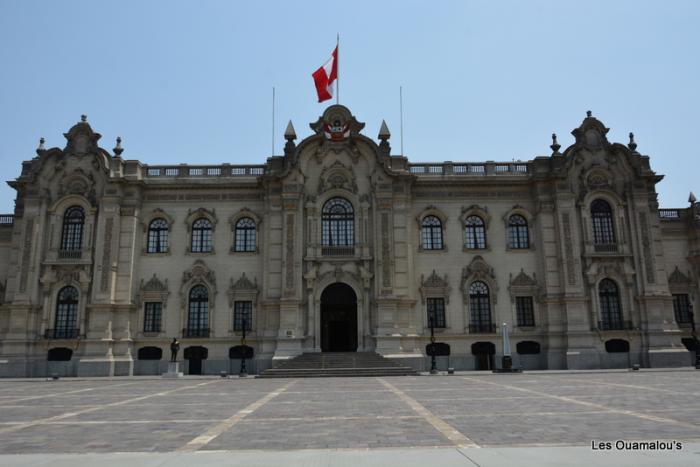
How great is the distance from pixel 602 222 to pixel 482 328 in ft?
35.8

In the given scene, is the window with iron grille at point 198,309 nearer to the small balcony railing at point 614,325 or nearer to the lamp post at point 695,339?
the small balcony railing at point 614,325

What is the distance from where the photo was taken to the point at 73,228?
3769cm

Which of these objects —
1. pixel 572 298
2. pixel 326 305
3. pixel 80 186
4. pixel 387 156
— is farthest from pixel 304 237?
pixel 572 298

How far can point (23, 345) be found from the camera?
3516cm

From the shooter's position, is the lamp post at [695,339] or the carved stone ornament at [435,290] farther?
the carved stone ornament at [435,290]

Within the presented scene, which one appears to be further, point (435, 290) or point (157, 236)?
point (157, 236)

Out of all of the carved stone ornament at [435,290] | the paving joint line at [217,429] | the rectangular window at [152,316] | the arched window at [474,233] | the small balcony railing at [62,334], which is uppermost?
the arched window at [474,233]

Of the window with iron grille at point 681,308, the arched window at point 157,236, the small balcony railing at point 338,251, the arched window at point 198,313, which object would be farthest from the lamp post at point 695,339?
the arched window at point 157,236

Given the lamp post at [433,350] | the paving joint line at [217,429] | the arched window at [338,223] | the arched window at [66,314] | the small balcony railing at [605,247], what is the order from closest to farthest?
the paving joint line at [217,429] < the lamp post at [433,350] < the arched window at [66,314] < the small balcony railing at [605,247] < the arched window at [338,223]

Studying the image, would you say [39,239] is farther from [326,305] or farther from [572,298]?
[572,298]

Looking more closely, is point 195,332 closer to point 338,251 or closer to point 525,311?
point 338,251

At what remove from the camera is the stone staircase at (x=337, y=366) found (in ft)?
105

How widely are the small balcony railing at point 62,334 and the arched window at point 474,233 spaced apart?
84.7ft

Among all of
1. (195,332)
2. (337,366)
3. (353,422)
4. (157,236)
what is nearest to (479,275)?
(337,366)
